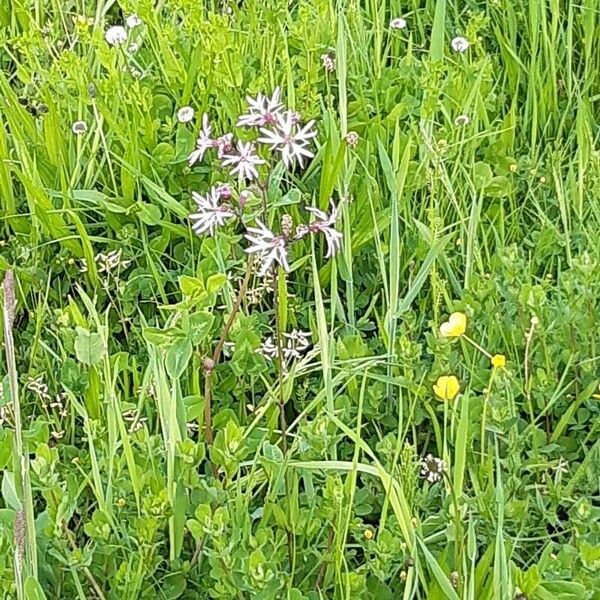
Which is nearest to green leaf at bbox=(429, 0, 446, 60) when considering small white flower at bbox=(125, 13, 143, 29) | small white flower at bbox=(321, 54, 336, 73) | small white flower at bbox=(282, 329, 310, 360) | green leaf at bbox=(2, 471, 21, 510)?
small white flower at bbox=(321, 54, 336, 73)

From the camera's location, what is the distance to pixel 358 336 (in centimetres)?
183

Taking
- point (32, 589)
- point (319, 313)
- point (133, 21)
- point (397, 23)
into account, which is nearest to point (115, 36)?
point (133, 21)

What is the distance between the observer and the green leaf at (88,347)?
160cm

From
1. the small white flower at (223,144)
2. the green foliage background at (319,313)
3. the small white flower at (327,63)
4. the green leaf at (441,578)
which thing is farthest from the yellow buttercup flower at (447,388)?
the small white flower at (327,63)

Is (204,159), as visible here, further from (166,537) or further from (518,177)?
(166,537)

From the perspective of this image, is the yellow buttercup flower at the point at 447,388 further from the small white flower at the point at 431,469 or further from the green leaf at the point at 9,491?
the green leaf at the point at 9,491

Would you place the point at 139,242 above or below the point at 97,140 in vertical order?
below

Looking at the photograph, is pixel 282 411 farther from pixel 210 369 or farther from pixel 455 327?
pixel 455 327

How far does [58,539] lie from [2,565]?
0.08 meters

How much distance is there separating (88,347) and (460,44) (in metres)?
1.28

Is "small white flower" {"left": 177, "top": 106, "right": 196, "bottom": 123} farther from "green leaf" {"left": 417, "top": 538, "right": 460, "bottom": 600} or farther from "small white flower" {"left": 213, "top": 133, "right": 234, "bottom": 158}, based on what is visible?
"green leaf" {"left": 417, "top": 538, "right": 460, "bottom": 600}

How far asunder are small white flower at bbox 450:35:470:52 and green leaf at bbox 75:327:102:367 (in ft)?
→ 4.11

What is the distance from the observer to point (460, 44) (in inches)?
98.6

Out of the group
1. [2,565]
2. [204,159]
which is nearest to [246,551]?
[2,565]
